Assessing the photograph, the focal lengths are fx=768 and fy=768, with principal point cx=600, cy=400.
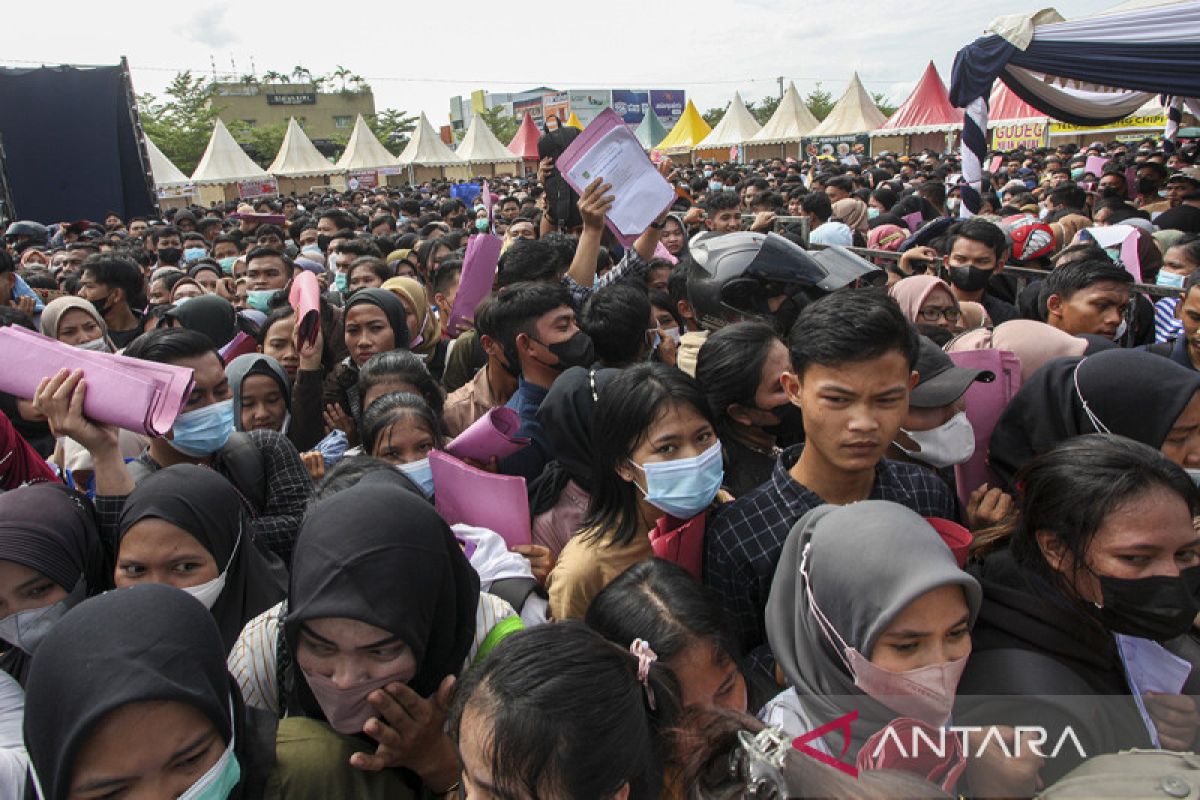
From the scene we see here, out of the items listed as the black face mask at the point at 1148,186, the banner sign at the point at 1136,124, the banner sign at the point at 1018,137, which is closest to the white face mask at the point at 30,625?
the black face mask at the point at 1148,186

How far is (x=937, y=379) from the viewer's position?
2404mm

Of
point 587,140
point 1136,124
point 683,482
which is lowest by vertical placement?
point 1136,124

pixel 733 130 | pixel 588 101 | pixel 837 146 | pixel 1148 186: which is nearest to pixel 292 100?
pixel 588 101

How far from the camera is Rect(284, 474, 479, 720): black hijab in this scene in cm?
158

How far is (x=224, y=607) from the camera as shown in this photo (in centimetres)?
212

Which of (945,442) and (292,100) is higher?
(292,100)

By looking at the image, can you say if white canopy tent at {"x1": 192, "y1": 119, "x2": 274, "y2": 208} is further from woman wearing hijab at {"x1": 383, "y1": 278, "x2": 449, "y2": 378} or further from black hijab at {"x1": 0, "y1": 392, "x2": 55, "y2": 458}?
black hijab at {"x1": 0, "y1": 392, "x2": 55, "y2": 458}

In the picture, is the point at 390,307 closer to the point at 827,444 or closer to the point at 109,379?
the point at 109,379

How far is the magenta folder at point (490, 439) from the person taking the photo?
104 inches

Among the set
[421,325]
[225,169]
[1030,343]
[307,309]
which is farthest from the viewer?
[225,169]

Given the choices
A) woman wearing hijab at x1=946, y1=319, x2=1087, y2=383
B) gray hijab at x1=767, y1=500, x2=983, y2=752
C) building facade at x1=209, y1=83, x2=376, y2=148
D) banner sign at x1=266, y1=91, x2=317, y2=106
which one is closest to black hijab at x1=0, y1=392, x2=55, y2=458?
gray hijab at x1=767, y1=500, x2=983, y2=752

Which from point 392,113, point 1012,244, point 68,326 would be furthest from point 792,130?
point 392,113

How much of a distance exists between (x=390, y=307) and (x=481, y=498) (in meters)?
1.70

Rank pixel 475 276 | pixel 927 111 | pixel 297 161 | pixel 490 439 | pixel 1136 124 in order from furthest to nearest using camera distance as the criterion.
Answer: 1. pixel 297 161
2. pixel 1136 124
3. pixel 927 111
4. pixel 475 276
5. pixel 490 439
